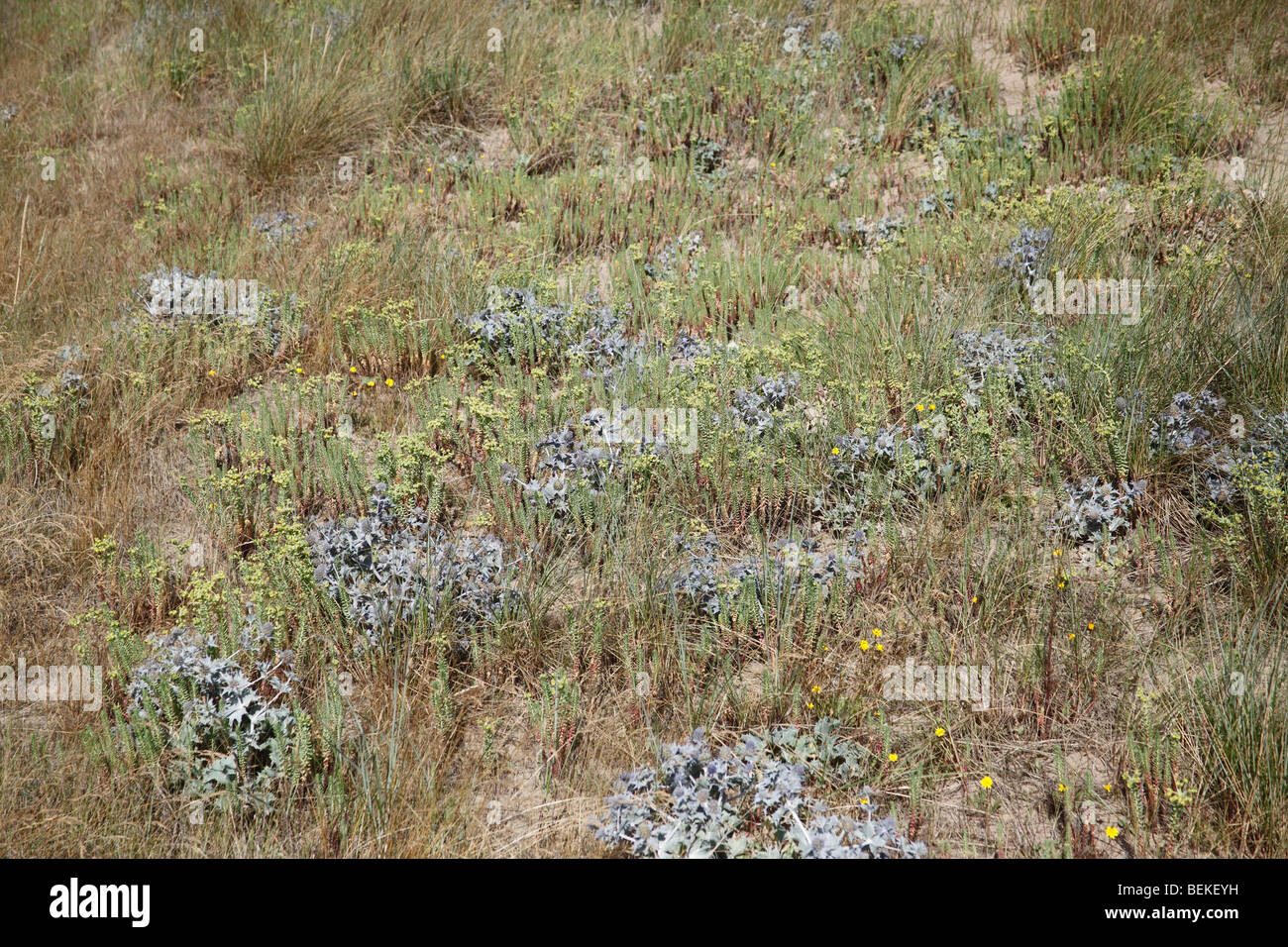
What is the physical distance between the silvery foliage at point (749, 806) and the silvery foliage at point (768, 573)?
611 mm

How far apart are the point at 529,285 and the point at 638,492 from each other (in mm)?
2012

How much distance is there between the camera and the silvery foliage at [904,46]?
7.30 m

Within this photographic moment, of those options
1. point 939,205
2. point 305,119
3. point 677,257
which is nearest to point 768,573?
point 677,257

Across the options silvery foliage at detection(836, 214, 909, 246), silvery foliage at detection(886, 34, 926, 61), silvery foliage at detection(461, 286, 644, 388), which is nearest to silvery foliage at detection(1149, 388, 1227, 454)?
silvery foliage at detection(836, 214, 909, 246)

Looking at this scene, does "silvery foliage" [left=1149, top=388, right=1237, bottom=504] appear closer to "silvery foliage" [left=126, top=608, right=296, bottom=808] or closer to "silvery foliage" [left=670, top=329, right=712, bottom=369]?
"silvery foliage" [left=670, top=329, right=712, bottom=369]

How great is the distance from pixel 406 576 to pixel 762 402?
190 cm

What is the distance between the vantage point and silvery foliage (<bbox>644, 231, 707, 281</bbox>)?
19.3ft

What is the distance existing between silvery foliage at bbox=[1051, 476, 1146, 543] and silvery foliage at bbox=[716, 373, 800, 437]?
4.26ft

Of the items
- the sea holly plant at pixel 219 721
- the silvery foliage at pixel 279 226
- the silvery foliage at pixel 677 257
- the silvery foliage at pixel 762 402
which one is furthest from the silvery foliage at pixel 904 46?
the sea holly plant at pixel 219 721

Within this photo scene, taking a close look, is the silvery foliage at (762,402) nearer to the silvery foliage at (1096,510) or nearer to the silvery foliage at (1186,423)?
the silvery foliage at (1096,510)

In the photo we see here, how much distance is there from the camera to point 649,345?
5273 millimetres

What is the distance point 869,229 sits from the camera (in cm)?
611
